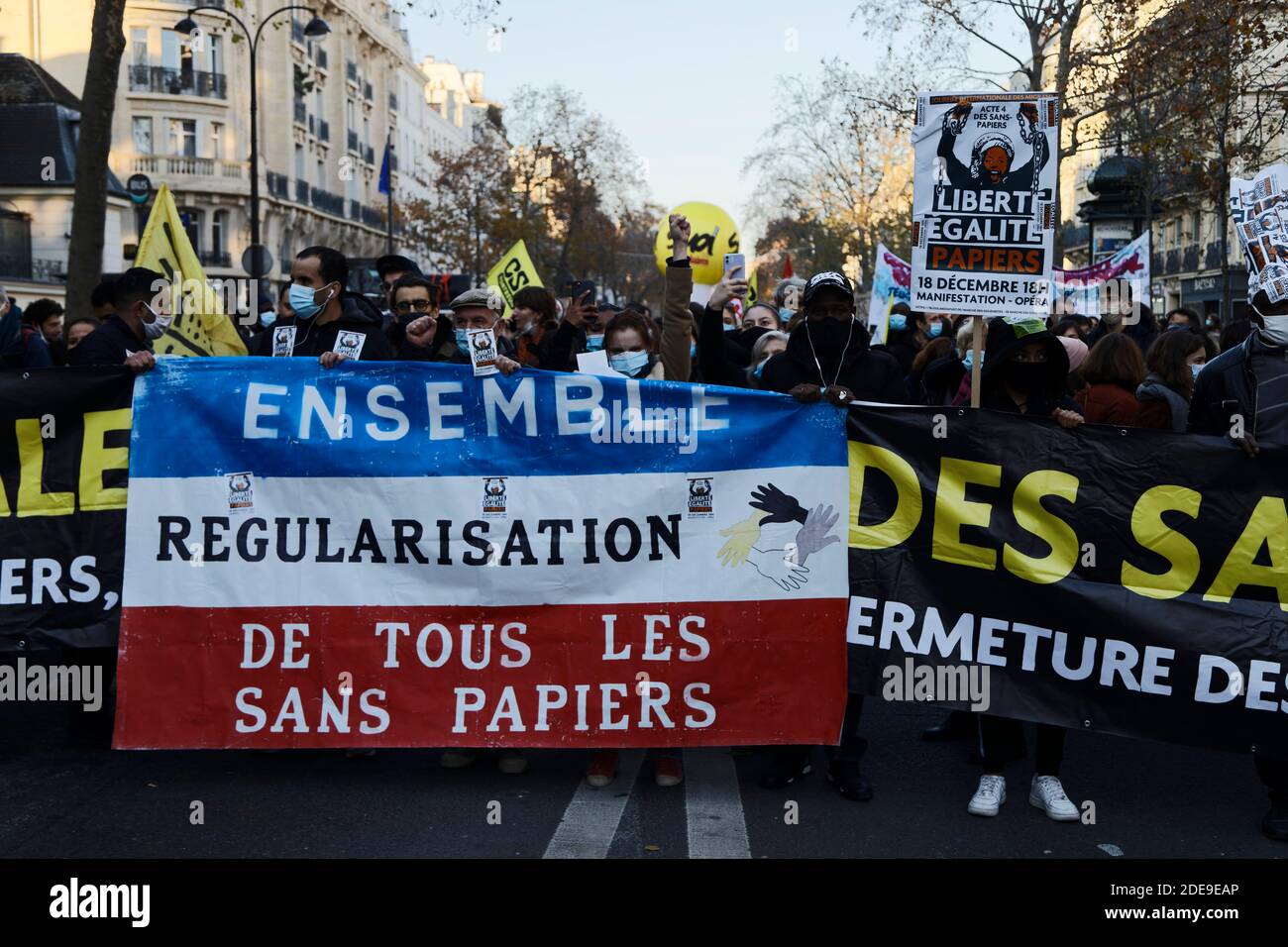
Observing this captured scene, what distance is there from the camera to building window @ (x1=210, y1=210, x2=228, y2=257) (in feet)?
186

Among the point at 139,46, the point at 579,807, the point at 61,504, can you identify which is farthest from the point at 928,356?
the point at 139,46

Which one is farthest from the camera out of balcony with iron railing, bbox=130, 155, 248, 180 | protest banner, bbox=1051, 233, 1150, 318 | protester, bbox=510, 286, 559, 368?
balcony with iron railing, bbox=130, 155, 248, 180

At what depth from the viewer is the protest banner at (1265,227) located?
18.5 feet

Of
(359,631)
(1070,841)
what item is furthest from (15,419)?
(1070,841)

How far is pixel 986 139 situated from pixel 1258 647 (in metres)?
2.28

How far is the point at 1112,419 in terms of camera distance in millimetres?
6477

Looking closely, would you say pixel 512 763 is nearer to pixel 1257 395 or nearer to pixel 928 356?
pixel 1257 395

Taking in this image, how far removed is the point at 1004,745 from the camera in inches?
216

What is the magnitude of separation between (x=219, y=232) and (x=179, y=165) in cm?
310

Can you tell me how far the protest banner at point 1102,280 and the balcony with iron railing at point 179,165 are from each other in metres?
43.9

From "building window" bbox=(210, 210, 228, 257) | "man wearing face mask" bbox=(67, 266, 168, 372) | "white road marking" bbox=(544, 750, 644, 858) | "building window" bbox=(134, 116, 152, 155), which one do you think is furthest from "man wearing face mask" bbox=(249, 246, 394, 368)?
"building window" bbox=(134, 116, 152, 155)

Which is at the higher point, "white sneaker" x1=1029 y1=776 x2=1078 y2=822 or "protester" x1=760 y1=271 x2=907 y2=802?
"protester" x1=760 y1=271 x2=907 y2=802

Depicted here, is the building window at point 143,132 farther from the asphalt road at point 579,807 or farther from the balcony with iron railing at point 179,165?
the asphalt road at point 579,807

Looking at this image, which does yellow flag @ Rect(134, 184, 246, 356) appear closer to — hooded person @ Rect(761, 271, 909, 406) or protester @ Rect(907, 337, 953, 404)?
hooded person @ Rect(761, 271, 909, 406)
